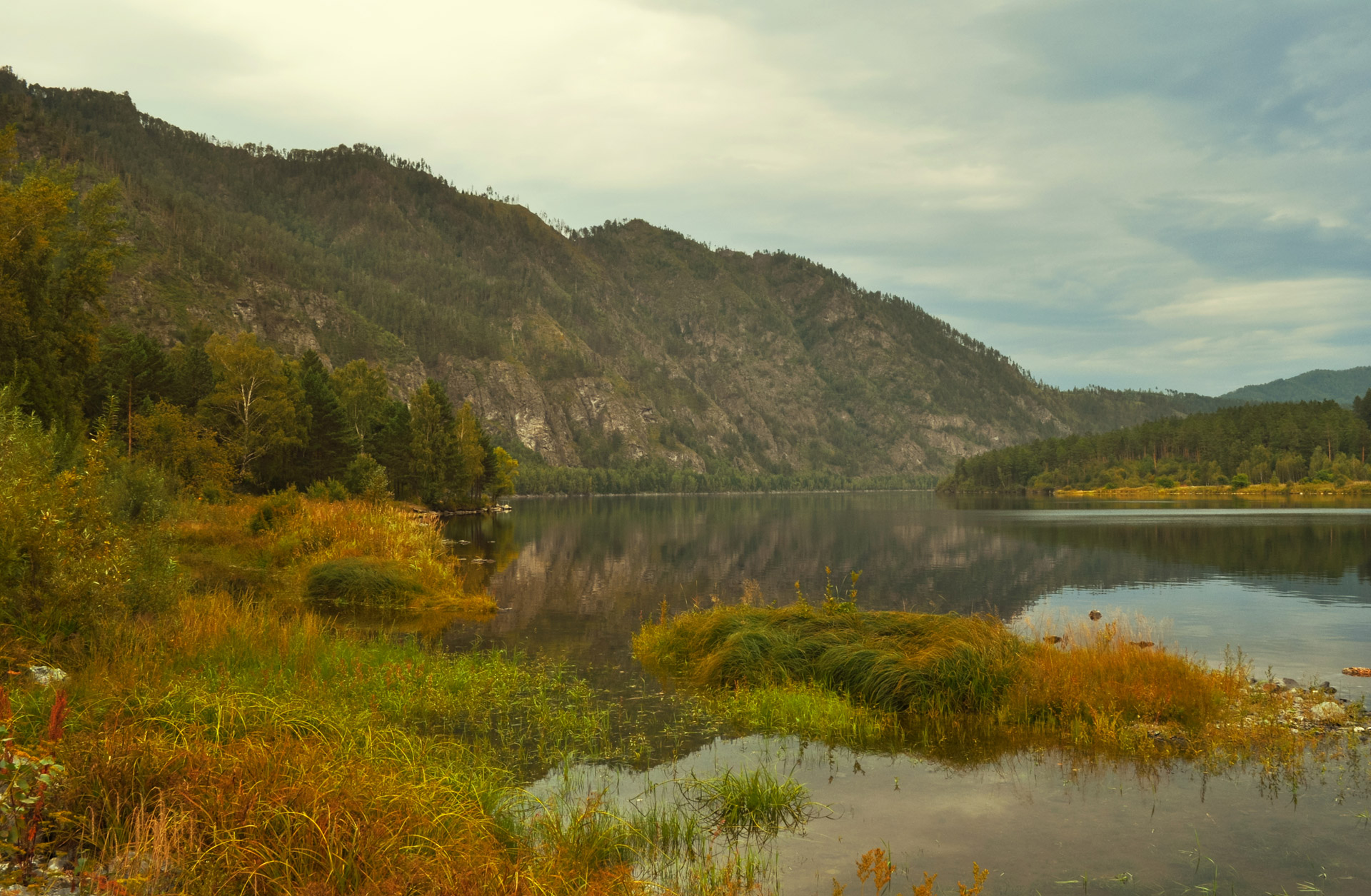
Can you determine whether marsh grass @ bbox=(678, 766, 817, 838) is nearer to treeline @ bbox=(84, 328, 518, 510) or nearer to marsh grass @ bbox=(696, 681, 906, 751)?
marsh grass @ bbox=(696, 681, 906, 751)

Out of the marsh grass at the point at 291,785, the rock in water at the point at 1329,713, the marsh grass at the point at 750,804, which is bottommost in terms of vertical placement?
the marsh grass at the point at 750,804

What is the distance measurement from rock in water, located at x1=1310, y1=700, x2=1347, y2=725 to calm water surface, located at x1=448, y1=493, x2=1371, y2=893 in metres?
3.13

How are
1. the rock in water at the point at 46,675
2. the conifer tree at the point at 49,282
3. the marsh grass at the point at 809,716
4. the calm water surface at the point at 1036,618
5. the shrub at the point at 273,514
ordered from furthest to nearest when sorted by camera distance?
the shrub at the point at 273,514, the conifer tree at the point at 49,282, the marsh grass at the point at 809,716, the rock in water at the point at 46,675, the calm water surface at the point at 1036,618

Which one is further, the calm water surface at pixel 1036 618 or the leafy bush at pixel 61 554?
the leafy bush at pixel 61 554

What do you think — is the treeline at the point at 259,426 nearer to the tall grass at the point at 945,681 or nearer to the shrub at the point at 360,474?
the shrub at the point at 360,474

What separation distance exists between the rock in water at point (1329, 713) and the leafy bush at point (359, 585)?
26.4 m

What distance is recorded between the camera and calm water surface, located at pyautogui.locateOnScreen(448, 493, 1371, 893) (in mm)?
10297

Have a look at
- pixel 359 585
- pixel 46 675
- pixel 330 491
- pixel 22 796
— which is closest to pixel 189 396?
pixel 330 491

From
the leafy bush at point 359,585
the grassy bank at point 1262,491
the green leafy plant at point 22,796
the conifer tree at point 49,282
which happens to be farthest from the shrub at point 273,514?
the grassy bank at point 1262,491

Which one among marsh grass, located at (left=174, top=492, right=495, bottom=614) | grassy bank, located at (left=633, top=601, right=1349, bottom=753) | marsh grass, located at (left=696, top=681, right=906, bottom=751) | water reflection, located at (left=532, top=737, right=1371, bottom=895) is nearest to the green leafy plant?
water reflection, located at (left=532, top=737, right=1371, bottom=895)

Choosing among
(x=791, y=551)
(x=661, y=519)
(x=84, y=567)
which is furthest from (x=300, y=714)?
(x=661, y=519)

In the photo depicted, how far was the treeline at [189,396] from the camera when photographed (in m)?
41.0

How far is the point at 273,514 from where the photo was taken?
144 ft

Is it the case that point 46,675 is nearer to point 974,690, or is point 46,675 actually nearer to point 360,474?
point 974,690
